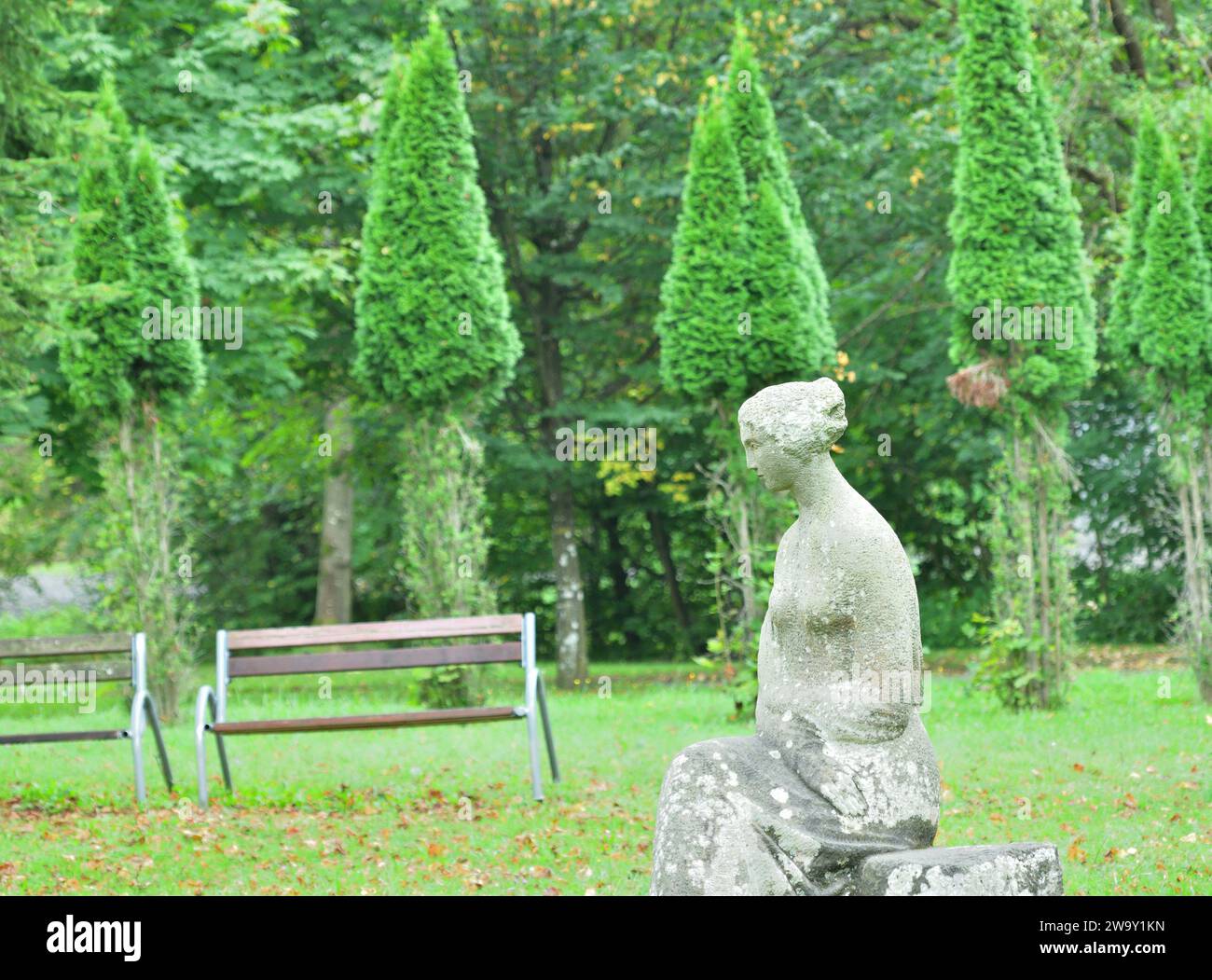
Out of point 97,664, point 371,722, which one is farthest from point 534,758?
point 97,664

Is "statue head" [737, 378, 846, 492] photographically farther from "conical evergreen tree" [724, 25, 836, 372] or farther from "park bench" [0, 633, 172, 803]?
"conical evergreen tree" [724, 25, 836, 372]

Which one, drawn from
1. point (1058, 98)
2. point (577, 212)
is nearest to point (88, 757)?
point (577, 212)

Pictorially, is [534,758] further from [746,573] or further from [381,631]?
[746,573]

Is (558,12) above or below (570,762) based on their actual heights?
above

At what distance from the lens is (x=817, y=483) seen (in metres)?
4.75

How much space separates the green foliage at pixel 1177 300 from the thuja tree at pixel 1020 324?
59cm

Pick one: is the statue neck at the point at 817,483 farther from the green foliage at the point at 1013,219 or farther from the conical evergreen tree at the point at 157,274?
the conical evergreen tree at the point at 157,274

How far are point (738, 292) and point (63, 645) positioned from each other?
20.2ft

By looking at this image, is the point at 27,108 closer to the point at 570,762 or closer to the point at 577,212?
the point at 570,762

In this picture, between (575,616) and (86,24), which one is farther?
(575,616)

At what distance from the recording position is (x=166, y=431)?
13625 mm

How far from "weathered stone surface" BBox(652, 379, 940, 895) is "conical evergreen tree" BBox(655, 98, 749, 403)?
770 centimetres

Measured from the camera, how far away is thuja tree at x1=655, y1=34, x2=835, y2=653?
12430mm

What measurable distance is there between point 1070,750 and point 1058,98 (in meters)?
8.87
